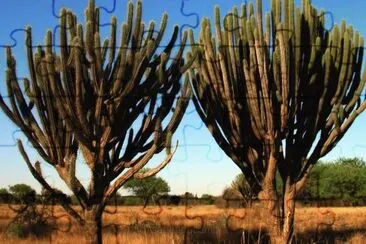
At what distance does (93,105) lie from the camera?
27.2ft

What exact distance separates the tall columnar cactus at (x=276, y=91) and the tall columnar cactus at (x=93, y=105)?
4.61 ft

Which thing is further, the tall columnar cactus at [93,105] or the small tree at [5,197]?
the small tree at [5,197]

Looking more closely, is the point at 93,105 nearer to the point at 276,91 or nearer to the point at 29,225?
the point at 276,91

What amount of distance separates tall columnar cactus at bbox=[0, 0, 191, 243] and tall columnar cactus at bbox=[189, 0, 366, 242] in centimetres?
141

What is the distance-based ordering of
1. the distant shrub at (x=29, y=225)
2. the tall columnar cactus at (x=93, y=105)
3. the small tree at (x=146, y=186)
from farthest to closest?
the small tree at (x=146, y=186)
the distant shrub at (x=29, y=225)
the tall columnar cactus at (x=93, y=105)

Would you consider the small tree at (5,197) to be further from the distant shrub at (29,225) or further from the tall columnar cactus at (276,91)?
the tall columnar cactus at (276,91)

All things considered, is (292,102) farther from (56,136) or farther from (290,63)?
(56,136)

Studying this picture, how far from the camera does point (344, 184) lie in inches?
1316

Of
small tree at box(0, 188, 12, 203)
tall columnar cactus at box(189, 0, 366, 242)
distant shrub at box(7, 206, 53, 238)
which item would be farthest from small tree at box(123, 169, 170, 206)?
tall columnar cactus at box(189, 0, 366, 242)

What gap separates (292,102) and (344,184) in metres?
25.5

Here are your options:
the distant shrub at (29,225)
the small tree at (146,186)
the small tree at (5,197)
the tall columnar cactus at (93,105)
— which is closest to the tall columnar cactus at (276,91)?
the tall columnar cactus at (93,105)

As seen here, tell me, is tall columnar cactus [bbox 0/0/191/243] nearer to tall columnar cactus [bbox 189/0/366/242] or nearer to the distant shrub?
tall columnar cactus [bbox 189/0/366/242]

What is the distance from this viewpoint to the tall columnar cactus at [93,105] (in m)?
8.06

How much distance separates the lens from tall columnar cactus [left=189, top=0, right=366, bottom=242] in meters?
9.41
